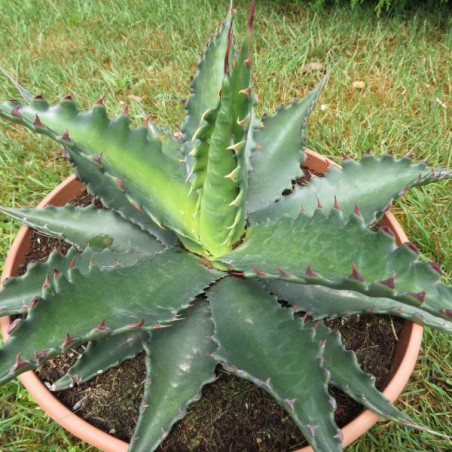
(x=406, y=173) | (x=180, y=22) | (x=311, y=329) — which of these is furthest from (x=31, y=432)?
(x=180, y=22)

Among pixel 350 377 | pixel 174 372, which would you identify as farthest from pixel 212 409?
pixel 350 377

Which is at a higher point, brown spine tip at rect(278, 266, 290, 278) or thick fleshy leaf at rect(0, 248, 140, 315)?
brown spine tip at rect(278, 266, 290, 278)

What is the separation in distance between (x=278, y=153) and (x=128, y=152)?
369mm

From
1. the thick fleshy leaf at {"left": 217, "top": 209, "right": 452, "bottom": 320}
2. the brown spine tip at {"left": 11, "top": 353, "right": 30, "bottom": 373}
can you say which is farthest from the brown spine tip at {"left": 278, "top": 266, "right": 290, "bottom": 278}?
the brown spine tip at {"left": 11, "top": 353, "right": 30, "bottom": 373}

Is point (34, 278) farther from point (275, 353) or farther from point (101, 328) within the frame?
point (275, 353)

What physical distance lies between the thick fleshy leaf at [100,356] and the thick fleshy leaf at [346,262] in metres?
0.26

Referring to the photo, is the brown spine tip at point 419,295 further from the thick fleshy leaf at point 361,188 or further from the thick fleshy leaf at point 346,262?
the thick fleshy leaf at point 361,188

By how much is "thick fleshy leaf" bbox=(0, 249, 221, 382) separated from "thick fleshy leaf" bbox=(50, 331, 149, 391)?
0.11 m

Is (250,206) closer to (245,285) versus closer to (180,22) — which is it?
(245,285)

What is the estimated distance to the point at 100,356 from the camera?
94 cm

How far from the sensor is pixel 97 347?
0.94 m

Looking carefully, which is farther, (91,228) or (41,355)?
(91,228)

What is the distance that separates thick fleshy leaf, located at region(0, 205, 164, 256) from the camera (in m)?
1.06

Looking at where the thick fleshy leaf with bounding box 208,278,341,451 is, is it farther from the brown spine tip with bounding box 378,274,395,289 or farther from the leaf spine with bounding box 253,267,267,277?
the brown spine tip with bounding box 378,274,395,289
